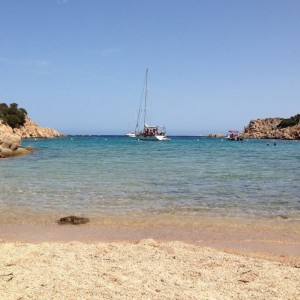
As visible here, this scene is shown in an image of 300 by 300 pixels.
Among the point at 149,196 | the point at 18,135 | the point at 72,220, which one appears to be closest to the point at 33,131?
the point at 18,135

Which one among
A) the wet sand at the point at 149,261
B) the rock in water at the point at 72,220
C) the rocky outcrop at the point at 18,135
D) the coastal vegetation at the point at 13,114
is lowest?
the rock in water at the point at 72,220

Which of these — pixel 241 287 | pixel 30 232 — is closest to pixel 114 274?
pixel 241 287

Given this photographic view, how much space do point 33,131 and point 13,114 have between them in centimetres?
1555

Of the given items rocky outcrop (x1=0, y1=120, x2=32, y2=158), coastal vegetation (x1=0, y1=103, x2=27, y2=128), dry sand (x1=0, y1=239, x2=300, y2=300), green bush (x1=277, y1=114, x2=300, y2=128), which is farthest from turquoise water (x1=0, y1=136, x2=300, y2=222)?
green bush (x1=277, y1=114, x2=300, y2=128)

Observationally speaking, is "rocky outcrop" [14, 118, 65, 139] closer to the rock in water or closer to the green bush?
the green bush

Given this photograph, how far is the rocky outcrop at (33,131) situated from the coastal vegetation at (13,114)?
94.7 inches

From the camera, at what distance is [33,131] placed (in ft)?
485

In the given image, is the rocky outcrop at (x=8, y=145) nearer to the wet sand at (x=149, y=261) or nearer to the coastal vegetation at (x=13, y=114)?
the wet sand at (x=149, y=261)

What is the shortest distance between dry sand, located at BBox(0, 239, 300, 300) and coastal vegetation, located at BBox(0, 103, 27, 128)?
4962 inches

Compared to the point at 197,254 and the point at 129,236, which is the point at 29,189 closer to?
the point at 129,236

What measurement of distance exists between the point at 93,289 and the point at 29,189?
13106 millimetres

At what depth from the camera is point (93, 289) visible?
5895mm

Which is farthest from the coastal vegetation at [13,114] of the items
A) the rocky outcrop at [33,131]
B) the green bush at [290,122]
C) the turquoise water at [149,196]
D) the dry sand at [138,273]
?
the dry sand at [138,273]

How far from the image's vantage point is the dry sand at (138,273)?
579cm
